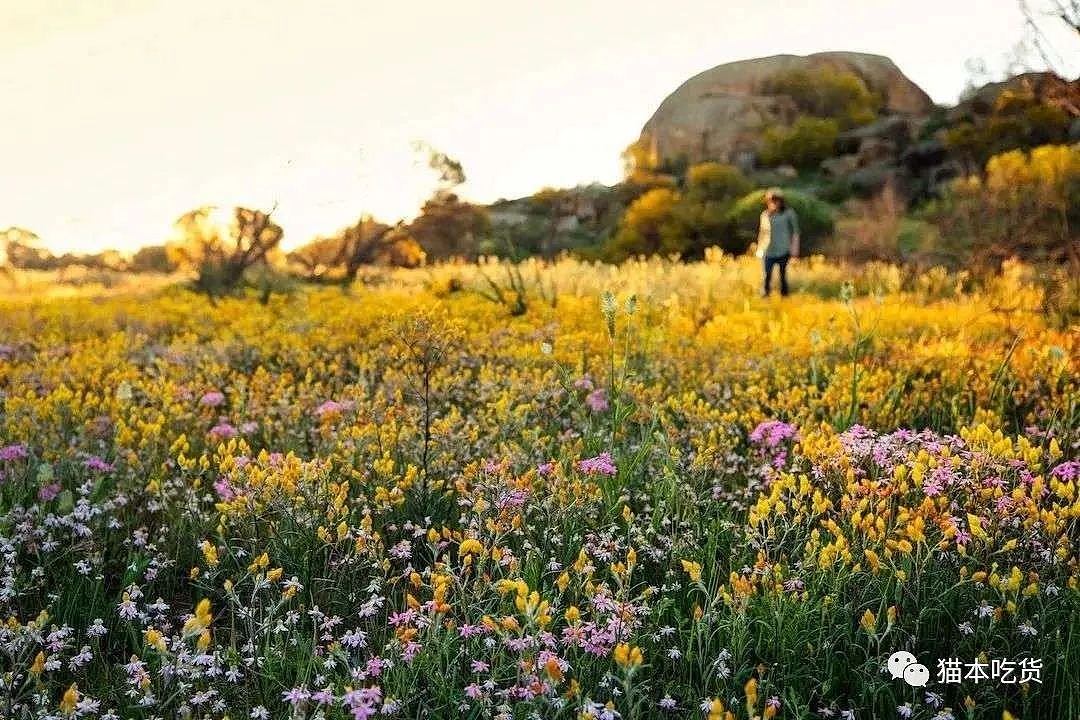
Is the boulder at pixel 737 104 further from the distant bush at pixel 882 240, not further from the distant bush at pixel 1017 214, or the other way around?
the distant bush at pixel 1017 214

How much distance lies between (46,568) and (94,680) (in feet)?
2.45

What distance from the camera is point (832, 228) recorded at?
2811 cm

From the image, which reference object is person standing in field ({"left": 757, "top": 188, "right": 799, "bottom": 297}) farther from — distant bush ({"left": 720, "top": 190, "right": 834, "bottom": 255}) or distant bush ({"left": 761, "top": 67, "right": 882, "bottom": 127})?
distant bush ({"left": 761, "top": 67, "right": 882, "bottom": 127})

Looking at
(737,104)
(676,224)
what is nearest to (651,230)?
(676,224)

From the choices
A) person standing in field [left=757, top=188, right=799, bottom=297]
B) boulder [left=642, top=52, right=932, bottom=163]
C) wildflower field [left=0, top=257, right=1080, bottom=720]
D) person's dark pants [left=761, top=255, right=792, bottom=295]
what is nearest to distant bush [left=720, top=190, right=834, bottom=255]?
person standing in field [left=757, top=188, right=799, bottom=297]

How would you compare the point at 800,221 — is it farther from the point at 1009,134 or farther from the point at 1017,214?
the point at 1009,134

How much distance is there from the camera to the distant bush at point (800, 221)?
27531mm

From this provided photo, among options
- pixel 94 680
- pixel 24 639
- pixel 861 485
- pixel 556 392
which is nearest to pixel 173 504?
pixel 94 680

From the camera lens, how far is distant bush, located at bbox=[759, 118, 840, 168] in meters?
44.5

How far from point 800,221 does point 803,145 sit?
60.8ft

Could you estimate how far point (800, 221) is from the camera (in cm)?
2769

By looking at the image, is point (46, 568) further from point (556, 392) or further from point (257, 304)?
point (257, 304)

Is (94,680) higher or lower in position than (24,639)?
lower

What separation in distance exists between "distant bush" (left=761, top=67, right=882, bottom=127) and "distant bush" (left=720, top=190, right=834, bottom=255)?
27.9 metres
